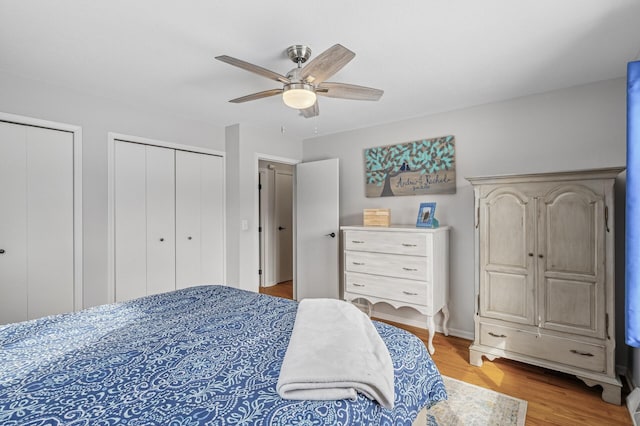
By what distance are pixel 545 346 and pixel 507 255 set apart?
2.33 feet

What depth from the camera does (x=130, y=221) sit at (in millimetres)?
3123

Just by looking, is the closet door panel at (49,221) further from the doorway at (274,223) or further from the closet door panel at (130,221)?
the doorway at (274,223)

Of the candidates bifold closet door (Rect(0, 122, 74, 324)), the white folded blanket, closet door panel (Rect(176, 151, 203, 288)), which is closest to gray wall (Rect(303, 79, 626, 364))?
closet door panel (Rect(176, 151, 203, 288))

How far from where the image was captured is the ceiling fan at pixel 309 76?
67.2 inches

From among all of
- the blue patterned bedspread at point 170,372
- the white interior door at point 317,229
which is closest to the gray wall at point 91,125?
the blue patterned bedspread at point 170,372

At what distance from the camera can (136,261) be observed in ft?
10.4

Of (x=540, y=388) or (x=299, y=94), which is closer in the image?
(x=299, y=94)

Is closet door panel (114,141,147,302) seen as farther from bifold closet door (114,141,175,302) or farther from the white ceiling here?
the white ceiling

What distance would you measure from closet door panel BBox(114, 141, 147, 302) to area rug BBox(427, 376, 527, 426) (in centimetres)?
283

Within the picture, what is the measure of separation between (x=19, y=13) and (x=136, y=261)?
2.15 metres

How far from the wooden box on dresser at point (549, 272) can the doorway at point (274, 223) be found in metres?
3.48

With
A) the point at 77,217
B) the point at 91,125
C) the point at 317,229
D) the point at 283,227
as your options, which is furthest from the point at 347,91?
the point at 283,227

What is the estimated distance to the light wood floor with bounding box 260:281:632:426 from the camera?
78.7 inches

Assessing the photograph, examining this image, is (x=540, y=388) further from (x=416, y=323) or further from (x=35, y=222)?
(x=35, y=222)
